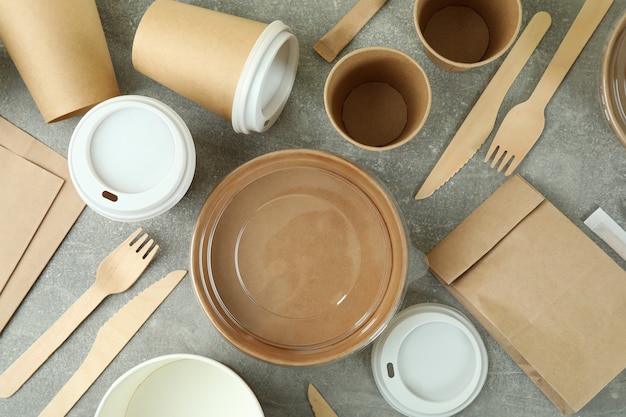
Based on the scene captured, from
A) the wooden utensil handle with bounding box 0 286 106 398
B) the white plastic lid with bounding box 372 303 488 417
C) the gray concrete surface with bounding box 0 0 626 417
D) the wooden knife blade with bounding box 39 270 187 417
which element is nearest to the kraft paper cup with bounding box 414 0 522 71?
the gray concrete surface with bounding box 0 0 626 417

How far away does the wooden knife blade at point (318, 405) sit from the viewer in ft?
2.71

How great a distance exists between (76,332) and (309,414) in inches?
15.3

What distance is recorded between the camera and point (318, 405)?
83 centimetres

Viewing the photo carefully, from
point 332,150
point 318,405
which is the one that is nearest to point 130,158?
point 332,150

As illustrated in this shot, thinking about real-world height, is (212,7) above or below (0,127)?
above

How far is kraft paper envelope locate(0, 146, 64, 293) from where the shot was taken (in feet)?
2.71

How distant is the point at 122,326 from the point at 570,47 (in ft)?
2.67

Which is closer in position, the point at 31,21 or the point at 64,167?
the point at 31,21

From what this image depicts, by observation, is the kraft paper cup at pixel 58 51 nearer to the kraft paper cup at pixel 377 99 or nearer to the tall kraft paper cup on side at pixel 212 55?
the tall kraft paper cup on side at pixel 212 55

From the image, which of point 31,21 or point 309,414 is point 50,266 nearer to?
point 31,21

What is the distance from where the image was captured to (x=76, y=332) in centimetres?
84

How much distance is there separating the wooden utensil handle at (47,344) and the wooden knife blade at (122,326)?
4 centimetres

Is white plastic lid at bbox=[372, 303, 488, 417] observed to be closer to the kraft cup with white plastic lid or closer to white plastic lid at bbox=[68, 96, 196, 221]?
the kraft cup with white plastic lid

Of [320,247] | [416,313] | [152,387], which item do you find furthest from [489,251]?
[152,387]
